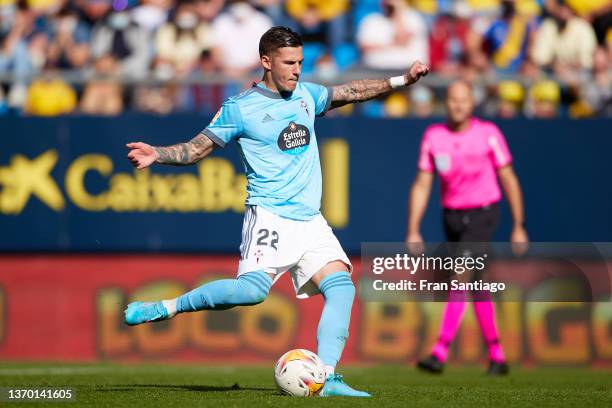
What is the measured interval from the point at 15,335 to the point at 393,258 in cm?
458

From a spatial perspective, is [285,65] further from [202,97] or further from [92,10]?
[92,10]

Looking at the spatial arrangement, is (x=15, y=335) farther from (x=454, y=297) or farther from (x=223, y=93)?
(x=454, y=297)

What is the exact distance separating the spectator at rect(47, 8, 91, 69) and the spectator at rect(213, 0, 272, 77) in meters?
1.66

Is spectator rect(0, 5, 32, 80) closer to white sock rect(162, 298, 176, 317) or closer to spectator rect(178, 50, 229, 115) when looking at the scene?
spectator rect(178, 50, 229, 115)

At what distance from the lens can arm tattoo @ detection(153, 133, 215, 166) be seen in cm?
809

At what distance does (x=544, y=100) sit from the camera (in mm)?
14625

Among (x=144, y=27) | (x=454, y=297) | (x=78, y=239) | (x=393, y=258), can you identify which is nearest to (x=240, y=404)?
(x=454, y=297)

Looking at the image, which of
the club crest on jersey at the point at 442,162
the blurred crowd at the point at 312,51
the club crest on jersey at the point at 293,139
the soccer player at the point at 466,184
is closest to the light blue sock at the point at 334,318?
the club crest on jersey at the point at 293,139

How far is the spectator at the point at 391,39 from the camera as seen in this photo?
50.5ft

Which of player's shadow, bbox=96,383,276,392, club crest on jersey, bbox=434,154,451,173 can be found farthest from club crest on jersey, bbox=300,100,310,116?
club crest on jersey, bbox=434,154,451,173

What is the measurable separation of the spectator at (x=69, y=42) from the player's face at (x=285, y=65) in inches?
294

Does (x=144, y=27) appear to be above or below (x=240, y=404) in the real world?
above

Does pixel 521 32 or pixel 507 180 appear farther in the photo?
pixel 521 32

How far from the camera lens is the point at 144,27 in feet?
50.8
